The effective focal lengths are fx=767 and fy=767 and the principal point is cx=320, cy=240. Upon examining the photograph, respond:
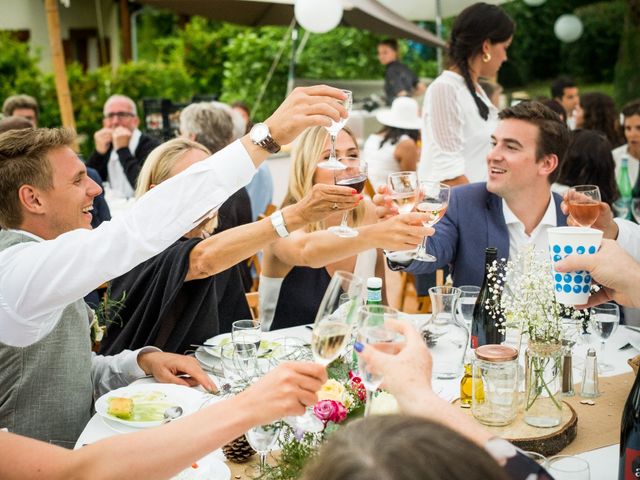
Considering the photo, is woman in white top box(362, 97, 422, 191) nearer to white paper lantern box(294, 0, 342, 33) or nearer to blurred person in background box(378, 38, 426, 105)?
white paper lantern box(294, 0, 342, 33)

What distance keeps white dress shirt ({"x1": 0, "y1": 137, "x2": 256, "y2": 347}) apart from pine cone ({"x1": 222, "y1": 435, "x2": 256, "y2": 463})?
0.48 m

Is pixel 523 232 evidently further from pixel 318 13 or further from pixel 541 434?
pixel 318 13

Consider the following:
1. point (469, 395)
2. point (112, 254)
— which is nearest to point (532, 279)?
point (469, 395)

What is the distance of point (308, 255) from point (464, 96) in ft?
5.87

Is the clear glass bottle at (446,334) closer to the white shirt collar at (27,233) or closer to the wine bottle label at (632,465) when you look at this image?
the wine bottle label at (632,465)

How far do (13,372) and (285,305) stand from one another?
1326 millimetres

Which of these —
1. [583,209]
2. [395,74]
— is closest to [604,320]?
[583,209]

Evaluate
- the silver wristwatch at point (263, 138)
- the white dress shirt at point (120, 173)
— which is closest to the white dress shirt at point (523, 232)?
the silver wristwatch at point (263, 138)

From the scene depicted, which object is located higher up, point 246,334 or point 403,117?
point 403,117

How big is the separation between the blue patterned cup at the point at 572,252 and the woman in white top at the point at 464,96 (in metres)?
2.41

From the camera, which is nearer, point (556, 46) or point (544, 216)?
point (544, 216)

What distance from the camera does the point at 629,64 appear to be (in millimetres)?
13820

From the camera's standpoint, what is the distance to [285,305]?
3225 millimetres

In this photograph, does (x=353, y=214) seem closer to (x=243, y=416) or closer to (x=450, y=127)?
(x=450, y=127)
